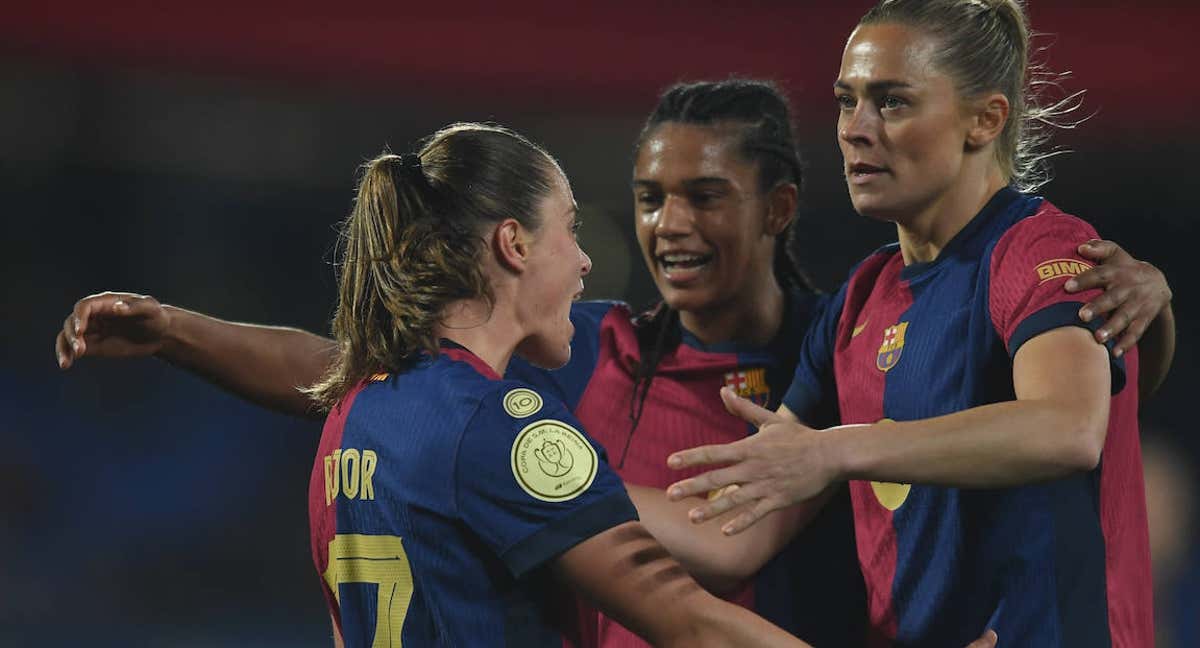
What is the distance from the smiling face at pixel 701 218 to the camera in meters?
2.97

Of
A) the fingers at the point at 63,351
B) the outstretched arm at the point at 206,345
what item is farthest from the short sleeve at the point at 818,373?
the fingers at the point at 63,351

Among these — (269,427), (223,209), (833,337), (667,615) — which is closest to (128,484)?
(269,427)

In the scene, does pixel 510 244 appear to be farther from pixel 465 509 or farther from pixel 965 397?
pixel 965 397

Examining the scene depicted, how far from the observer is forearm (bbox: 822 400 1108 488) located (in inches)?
73.8

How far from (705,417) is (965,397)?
0.85 m

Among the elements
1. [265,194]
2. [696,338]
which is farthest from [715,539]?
[265,194]

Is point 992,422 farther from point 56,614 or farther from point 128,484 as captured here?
point 128,484

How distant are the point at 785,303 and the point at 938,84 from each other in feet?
2.89

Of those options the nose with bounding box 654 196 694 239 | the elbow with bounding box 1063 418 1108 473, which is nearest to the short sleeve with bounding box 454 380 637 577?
the elbow with bounding box 1063 418 1108 473

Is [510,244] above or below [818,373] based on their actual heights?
above

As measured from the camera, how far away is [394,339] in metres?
2.04

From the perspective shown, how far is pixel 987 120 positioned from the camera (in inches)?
92.3

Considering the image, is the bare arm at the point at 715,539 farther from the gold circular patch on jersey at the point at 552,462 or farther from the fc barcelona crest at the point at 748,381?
the gold circular patch on jersey at the point at 552,462

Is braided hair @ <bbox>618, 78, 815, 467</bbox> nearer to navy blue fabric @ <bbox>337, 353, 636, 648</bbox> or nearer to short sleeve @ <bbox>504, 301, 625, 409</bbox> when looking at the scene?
short sleeve @ <bbox>504, 301, 625, 409</bbox>
